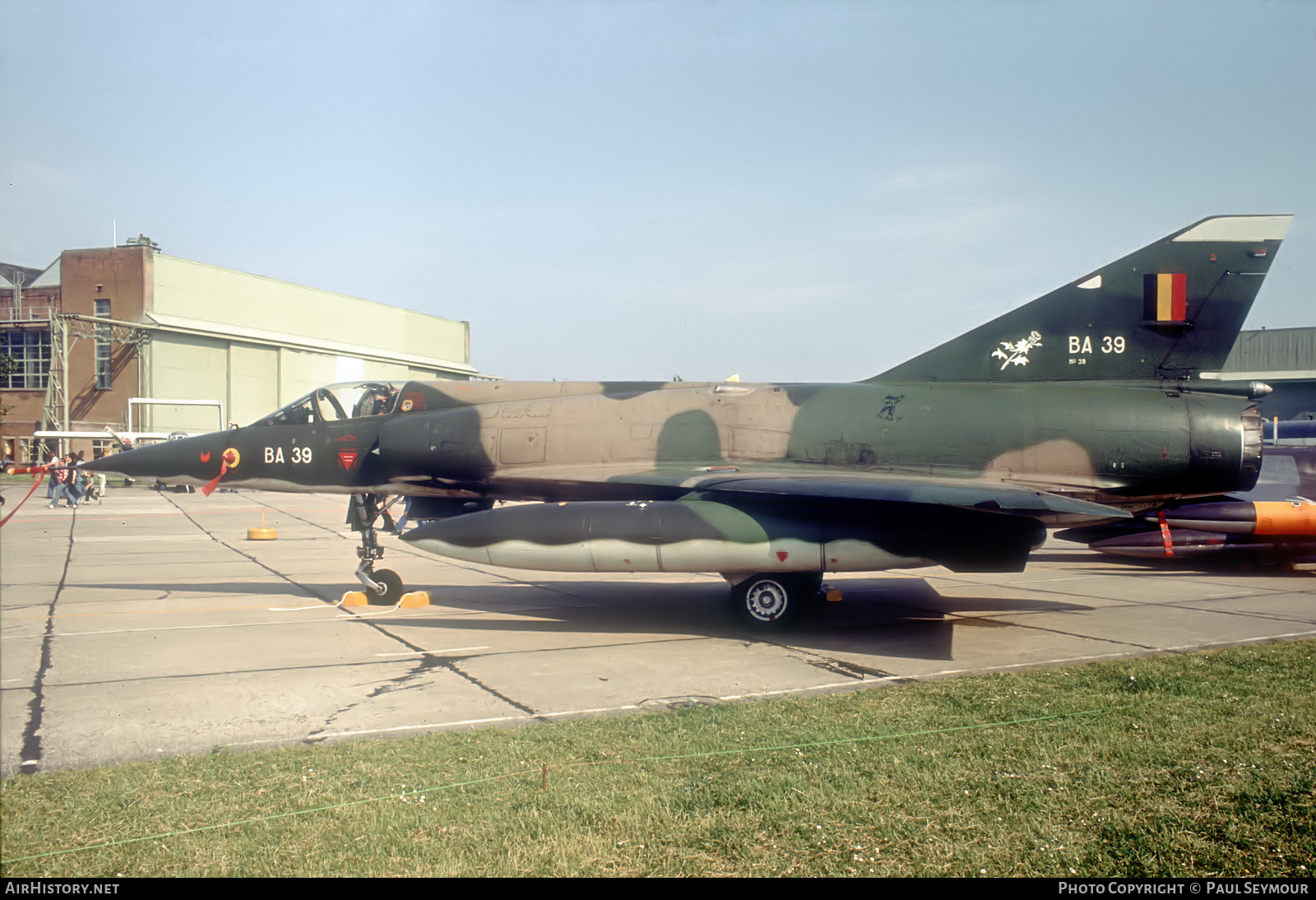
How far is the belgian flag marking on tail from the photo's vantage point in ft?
33.0

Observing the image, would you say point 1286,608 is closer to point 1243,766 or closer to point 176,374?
point 1243,766

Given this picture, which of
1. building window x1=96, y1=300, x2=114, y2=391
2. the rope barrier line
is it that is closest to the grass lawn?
the rope barrier line

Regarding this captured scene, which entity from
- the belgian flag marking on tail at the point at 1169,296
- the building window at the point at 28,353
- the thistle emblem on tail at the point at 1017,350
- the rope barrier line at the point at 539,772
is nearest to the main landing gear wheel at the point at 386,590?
the rope barrier line at the point at 539,772

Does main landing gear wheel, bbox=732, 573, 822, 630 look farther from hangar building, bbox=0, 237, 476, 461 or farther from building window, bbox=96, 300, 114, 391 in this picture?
building window, bbox=96, 300, 114, 391

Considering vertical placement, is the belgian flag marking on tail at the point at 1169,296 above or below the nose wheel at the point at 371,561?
above

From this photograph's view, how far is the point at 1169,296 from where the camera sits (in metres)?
10.1

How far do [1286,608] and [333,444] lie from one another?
11.9 m

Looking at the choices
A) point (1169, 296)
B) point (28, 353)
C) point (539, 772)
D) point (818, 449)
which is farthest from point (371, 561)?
point (28, 353)

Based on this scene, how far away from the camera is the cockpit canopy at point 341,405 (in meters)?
11.3

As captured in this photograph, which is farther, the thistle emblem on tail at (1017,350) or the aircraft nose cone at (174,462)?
the aircraft nose cone at (174,462)

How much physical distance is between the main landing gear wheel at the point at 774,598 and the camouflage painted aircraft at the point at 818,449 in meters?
0.02

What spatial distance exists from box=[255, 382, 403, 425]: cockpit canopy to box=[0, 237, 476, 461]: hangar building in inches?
1305

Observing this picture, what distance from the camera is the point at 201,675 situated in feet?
23.8

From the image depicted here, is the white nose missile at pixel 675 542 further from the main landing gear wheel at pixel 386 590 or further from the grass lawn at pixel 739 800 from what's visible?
the grass lawn at pixel 739 800
